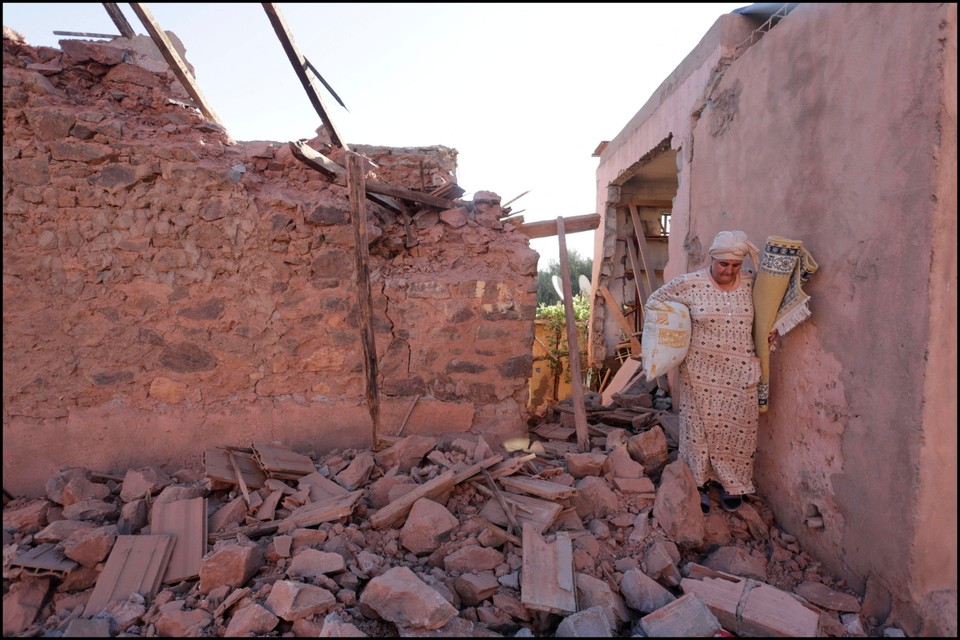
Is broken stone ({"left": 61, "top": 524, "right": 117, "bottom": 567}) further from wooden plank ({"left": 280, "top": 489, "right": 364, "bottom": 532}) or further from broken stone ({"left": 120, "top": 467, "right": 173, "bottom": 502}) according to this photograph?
wooden plank ({"left": 280, "top": 489, "right": 364, "bottom": 532})

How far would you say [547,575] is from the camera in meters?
2.68

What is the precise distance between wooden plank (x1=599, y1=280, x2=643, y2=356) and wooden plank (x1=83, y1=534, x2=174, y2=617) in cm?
600

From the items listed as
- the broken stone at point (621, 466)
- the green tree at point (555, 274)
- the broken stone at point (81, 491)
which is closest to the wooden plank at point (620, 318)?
the broken stone at point (621, 466)

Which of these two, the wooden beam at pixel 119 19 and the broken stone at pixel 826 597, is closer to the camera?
the broken stone at pixel 826 597

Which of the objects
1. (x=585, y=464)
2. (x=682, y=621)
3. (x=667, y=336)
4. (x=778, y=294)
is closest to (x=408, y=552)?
(x=585, y=464)

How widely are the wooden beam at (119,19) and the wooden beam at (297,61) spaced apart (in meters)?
1.27

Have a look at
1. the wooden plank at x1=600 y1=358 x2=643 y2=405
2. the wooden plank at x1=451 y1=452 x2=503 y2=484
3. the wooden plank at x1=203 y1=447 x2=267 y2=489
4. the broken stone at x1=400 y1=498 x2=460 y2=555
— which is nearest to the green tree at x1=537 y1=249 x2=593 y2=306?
the wooden plank at x1=600 y1=358 x2=643 y2=405

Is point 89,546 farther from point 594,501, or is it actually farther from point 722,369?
point 722,369

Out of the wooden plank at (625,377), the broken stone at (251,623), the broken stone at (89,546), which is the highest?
the wooden plank at (625,377)

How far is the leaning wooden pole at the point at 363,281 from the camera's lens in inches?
138

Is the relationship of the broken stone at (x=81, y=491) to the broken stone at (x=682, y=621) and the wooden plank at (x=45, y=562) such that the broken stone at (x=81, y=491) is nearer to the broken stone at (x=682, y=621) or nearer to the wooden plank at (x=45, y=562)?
the wooden plank at (x=45, y=562)

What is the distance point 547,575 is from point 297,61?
12.3ft

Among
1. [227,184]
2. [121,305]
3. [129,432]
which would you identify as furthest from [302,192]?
[129,432]

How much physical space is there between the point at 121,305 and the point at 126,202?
26.5 inches
